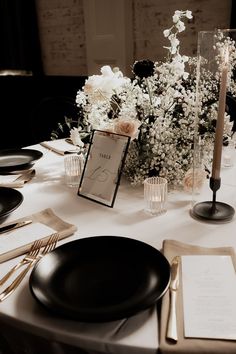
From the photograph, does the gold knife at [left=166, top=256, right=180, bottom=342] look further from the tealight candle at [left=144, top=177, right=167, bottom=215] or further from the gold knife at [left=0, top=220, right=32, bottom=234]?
the gold knife at [left=0, top=220, right=32, bottom=234]

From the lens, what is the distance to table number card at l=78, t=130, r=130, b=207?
1154 millimetres

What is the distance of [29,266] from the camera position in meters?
0.84

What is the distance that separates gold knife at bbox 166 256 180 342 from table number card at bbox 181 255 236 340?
0.6 inches

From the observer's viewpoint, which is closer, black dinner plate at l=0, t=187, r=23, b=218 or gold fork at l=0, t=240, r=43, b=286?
gold fork at l=0, t=240, r=43, b=286

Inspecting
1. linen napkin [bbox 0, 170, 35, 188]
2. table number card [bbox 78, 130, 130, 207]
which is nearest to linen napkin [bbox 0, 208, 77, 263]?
table number card [bbox 78, 130, 130, 207]

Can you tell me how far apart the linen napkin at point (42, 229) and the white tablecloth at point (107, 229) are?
2 centimetres

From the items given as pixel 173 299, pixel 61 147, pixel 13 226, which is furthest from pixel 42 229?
pixel 61 147

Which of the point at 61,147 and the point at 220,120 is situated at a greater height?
the point at 220,120

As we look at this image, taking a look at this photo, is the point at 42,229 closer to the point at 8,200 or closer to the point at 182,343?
the point at 8,200

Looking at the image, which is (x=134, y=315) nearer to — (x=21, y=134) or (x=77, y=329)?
(x=77, y=329)

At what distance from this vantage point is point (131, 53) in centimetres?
362

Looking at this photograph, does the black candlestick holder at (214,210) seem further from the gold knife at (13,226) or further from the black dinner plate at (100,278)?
the gold knife at (13,226)

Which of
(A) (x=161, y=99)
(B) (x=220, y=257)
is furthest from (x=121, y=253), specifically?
(A) (x=161, y=99)

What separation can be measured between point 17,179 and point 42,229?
0.47m
